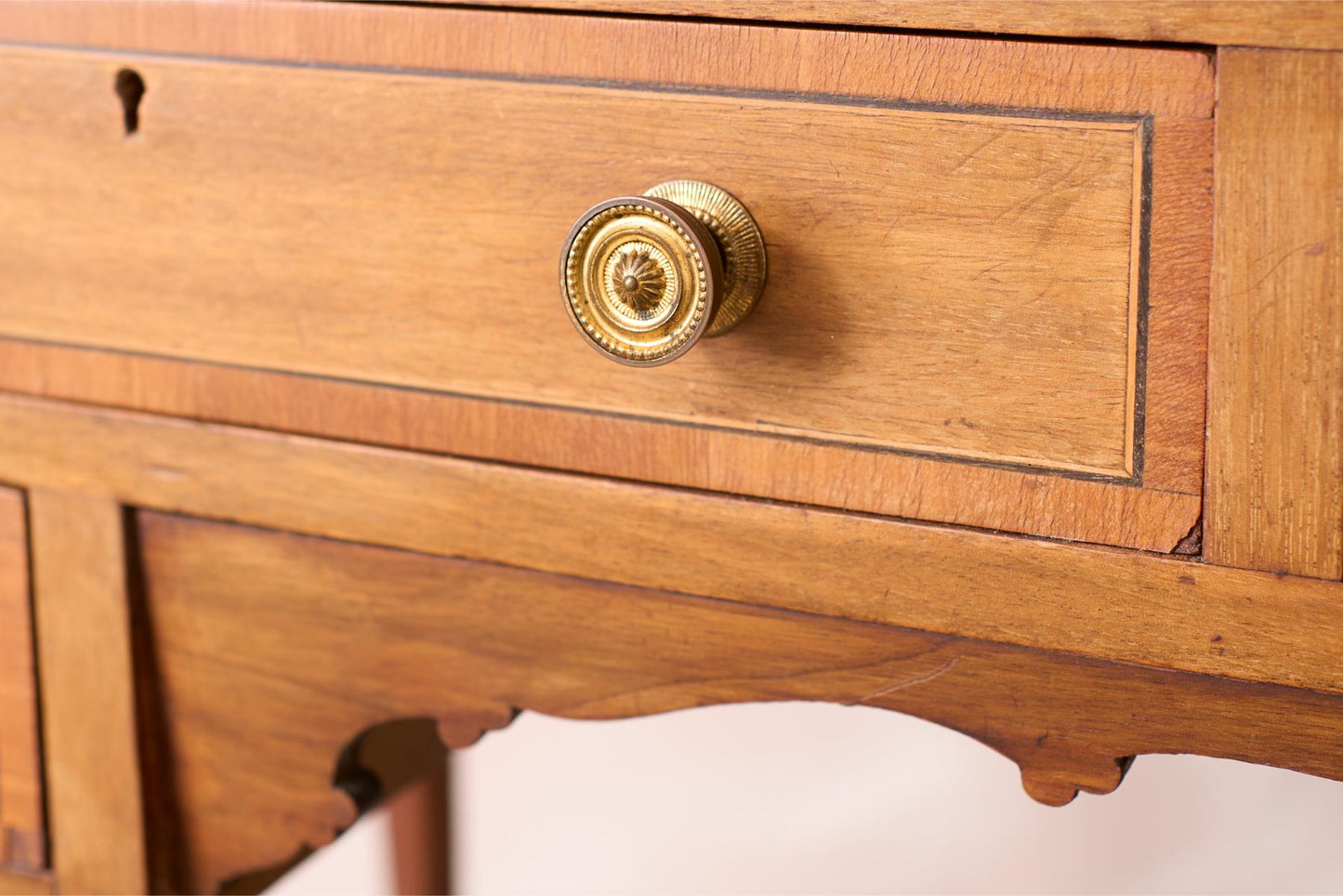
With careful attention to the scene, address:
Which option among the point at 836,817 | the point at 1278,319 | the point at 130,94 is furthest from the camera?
the point at 836,817

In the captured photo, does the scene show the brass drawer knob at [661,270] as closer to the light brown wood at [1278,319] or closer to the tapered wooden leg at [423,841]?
the light brown wood at [1278,319]

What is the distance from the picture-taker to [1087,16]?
1.18 ft

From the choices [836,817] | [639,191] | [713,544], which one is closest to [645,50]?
[639,191]

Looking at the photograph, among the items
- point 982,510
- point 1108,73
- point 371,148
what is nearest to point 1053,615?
point 982,510

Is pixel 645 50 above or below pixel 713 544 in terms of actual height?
above

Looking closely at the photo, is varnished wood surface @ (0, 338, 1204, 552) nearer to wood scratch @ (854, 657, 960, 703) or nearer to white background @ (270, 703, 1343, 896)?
wood scratch @ (854, 657, 960, 703)

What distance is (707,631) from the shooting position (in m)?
0.45

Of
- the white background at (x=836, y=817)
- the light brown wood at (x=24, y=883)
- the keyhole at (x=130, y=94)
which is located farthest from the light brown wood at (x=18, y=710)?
the white background at (x=836, y=817)

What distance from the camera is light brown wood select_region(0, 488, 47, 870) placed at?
0.55 m

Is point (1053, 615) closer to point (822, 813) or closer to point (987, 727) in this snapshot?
point (987, 727)

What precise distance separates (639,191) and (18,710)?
1.12ft

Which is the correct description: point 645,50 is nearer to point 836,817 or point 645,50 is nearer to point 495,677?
point 495,677

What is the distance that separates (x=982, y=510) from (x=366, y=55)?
237 mm

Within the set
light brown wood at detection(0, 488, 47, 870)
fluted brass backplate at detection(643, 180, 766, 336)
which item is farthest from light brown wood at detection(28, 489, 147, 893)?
fluted brass backplate at detection(643, 180, 766, 336)
